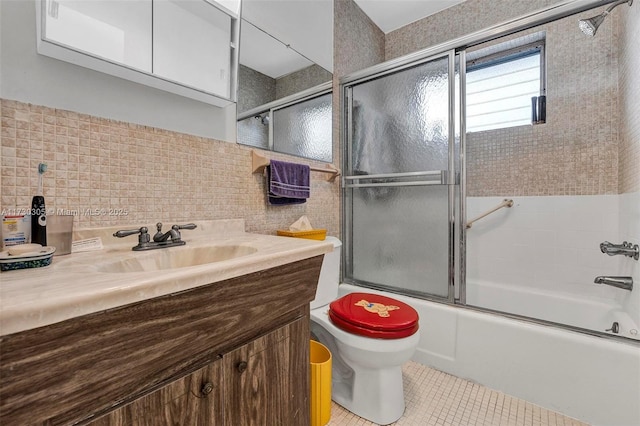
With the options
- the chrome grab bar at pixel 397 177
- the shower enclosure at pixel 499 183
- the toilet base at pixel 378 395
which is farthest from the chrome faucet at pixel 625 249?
the toilet base at pixel 378 395

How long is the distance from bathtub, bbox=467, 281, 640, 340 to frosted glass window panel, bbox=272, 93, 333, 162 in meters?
1.41

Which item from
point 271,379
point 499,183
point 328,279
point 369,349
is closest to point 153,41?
point 271,379

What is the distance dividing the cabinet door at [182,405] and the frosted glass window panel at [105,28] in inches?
36.3

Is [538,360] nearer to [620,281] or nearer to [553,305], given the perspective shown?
[620,281]

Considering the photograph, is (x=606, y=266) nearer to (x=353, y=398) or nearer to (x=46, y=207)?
(x=353, y=398)

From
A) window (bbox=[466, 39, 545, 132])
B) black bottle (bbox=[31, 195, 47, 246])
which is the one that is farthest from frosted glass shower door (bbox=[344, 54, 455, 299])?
black bottle (bbox=[31, 195, 47, 246])

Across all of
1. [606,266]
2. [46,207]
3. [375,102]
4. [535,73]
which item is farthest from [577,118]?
[46,207]

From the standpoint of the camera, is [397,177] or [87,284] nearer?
[87,284]

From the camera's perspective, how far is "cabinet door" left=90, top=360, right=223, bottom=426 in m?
0.48

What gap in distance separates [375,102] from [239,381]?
182 centimetres

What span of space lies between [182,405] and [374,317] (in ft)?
2.69

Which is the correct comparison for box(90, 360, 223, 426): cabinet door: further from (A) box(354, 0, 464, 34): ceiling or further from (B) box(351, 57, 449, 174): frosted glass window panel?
(A) box(354, 0, 464, 34): ceiling

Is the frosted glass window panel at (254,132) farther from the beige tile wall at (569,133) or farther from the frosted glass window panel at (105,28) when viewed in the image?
the beige tile wall at (569,133)

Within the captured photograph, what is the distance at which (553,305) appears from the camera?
184 centimetres
